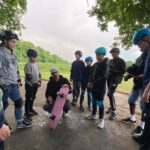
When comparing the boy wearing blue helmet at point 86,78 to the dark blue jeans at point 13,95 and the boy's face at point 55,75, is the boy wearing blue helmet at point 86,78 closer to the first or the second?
the boy's face at point 55,75

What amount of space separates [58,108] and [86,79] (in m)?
2.51

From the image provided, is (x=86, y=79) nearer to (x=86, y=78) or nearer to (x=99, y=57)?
(x=86, y=78)

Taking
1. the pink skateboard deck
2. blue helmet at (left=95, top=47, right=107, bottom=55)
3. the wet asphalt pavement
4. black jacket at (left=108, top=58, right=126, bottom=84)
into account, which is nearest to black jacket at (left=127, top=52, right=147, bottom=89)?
blue helmet at (left=95, top=47, right=107, bottom=55)

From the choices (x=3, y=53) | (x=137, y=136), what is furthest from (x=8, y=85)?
(x=137, y=136)

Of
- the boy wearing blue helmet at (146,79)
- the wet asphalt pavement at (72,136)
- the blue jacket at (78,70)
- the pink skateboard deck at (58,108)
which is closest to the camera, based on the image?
the boy wearing blue helmet at (146,79)

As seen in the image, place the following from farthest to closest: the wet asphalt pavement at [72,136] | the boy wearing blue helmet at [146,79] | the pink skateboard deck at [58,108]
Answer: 1. the pink skateboard deck at [58,108]
2. the wet asphalt pavement at [72,136]
3. the boy wearing blue helmet at [146,79]

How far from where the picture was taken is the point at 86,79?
25.7ft

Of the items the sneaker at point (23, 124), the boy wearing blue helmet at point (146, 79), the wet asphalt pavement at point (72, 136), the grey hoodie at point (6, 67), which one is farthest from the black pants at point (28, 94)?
the boy wearing blue helmet at point (146, 79)

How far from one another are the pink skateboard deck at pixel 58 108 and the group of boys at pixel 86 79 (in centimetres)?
31

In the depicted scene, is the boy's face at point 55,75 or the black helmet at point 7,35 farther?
the boy's face at point 55,75

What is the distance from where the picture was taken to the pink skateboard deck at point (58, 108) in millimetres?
5430

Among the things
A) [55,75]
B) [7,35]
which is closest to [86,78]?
[55,75]

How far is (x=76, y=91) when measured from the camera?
320 inches

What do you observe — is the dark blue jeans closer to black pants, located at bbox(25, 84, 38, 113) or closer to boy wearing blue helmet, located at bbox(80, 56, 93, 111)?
black pants, located at bbox(25, 84, 38, 113)
